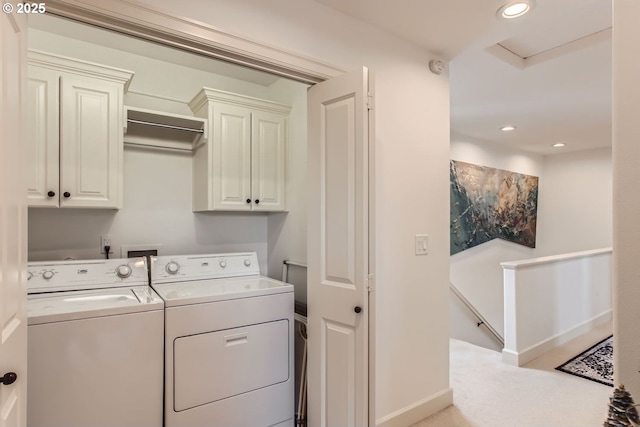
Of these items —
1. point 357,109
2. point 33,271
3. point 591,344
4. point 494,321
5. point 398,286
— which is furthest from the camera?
point 494,321

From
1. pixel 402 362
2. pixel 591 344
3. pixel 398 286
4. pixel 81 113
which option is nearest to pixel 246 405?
pixel 402 362

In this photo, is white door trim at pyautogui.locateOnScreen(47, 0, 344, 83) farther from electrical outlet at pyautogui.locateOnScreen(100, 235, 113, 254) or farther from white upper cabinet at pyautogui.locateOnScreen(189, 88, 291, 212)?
electrical outlet at pyautogui.locateOnScreen(100, 235, 113, 254)

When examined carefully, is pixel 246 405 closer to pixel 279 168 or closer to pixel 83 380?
pixel 83 380

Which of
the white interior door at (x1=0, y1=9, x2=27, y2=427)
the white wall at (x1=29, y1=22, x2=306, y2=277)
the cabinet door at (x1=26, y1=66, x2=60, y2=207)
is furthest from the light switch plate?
the cabinet door at (x1=26, y1=66, x2=60, y2=207)

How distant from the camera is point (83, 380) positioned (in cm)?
163

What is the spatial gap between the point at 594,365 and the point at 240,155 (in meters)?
3.50

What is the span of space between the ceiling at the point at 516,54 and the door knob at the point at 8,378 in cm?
195

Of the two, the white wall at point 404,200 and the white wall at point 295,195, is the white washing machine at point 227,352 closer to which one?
the white wall at point 295,195

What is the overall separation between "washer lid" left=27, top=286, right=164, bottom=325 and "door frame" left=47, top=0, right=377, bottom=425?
1.14 m

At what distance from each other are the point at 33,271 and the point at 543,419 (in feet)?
10.5

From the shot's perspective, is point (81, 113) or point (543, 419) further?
point (543, 419)

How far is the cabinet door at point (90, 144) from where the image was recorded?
204 cm

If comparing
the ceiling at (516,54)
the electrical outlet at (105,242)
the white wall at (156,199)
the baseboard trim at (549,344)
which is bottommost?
the baseboard trim at (549,344)

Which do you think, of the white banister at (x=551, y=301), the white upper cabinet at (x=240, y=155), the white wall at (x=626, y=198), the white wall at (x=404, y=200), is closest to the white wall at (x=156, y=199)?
the white upper cabinet at (x=240, y=155)
